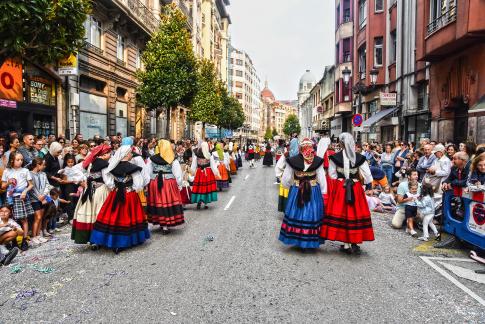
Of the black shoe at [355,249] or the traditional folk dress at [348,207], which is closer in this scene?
the traditional folk dress at [348,207]

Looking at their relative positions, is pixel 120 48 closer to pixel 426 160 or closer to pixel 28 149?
pixel 28 149

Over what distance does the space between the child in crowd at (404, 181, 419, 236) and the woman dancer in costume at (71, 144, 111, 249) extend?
247 inches

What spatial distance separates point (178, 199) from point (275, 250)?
2372 millimetres

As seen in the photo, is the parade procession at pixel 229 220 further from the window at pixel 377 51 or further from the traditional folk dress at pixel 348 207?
the window at pixel 377 51

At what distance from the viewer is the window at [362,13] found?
2776 centimetres

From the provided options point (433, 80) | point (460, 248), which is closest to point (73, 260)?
point (460, 248)

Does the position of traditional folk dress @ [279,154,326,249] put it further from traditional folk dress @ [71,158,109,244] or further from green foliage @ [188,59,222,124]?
green foliage @ [188,59,222,124]

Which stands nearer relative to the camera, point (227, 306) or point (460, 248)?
point (227, 306)

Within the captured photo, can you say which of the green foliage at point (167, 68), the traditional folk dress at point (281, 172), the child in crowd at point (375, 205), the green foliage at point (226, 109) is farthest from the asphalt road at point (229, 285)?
the green foliage at point (226, 109)

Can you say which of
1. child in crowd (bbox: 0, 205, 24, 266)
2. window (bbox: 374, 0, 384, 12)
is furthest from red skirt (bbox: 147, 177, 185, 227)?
window (bbox: 374, 0, 384, 12)

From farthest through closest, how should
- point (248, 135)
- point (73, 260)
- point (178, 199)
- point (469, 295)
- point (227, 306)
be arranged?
point (248, 135) → point (178, 199) → point (73, 260) → point (469, 295) → point (227, 306)

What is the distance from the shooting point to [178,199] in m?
7.86

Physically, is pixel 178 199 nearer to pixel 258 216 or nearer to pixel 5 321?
pixel 258 216

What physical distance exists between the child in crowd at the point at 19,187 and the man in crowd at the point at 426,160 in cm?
941
